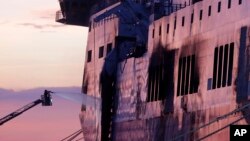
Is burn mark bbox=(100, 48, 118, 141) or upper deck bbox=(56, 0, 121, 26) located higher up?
upper deck bbox=(56, 0, 121, 26)

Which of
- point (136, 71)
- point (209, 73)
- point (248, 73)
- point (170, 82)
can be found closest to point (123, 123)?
point (136, 71)

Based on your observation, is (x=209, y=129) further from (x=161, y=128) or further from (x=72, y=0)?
(x=72, y=0)

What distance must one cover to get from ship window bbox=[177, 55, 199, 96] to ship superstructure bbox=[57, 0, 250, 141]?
44 millimetres

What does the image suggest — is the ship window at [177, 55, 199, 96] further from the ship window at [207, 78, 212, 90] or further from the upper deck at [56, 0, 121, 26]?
the upper deck at [56, 0, 121, 26]

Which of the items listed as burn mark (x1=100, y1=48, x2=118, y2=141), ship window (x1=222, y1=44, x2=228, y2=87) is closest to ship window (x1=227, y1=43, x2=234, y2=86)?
ship window (x1=222, y1=44, x2=228, y2=87)

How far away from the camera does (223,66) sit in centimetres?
3762

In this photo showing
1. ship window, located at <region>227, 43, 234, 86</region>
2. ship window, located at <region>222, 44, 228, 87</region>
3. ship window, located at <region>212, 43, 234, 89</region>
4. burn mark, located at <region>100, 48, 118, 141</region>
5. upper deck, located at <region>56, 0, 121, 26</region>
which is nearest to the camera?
ship window, located at <region>227, 43, 234, 86</region>

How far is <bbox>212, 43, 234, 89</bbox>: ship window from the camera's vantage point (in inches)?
1455

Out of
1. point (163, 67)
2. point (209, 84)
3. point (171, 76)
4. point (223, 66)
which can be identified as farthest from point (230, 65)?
point (163, 67)

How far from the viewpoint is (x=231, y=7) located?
3731cm

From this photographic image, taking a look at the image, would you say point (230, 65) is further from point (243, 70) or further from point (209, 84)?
point (209, 84)

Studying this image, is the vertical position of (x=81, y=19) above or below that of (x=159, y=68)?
above

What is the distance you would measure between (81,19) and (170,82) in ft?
58.1

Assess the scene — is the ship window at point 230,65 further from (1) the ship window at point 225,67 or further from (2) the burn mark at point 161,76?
(2) the burn mark at point 161,76
